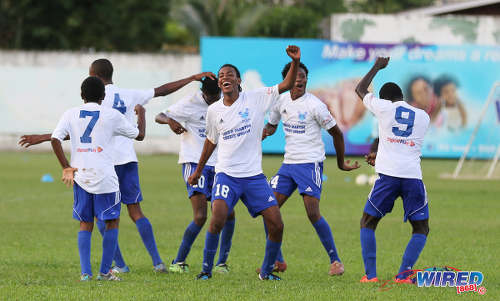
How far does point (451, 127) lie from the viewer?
1396 inches

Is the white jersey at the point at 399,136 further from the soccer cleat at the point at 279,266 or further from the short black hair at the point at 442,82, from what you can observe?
the short black hair at the point at 442,82

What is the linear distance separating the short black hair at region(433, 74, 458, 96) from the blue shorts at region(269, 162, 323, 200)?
1004 inches

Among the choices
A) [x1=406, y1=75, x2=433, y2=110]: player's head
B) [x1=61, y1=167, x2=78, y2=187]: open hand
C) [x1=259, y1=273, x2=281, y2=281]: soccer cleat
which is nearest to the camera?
[x1=61, y1=167, x2=78, y2=187]: open hand

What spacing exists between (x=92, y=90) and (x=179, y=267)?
226 cm

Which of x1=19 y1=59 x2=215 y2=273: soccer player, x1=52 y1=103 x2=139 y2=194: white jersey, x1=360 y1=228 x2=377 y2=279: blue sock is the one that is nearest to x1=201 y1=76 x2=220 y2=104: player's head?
x1=19 y1=59 x2=215 y2=273: soccer player

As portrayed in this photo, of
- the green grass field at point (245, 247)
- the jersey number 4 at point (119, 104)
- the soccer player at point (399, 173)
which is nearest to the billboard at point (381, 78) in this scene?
the green grass field at point (245, 247)

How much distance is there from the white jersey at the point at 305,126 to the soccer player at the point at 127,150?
1186 mm

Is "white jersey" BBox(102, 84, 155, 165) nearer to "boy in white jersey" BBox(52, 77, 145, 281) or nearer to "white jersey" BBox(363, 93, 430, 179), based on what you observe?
"boy in white jersey" BBox(52, 77, 145, 281)

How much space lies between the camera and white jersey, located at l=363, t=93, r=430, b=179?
939cm

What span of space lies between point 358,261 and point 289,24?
38.5 metres

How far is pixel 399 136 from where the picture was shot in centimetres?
945

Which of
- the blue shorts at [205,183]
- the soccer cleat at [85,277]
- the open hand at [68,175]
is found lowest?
the soccer cleat at [85,277]

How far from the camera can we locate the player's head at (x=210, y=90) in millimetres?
10633

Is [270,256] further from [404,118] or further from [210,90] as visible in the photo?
[210,90]
